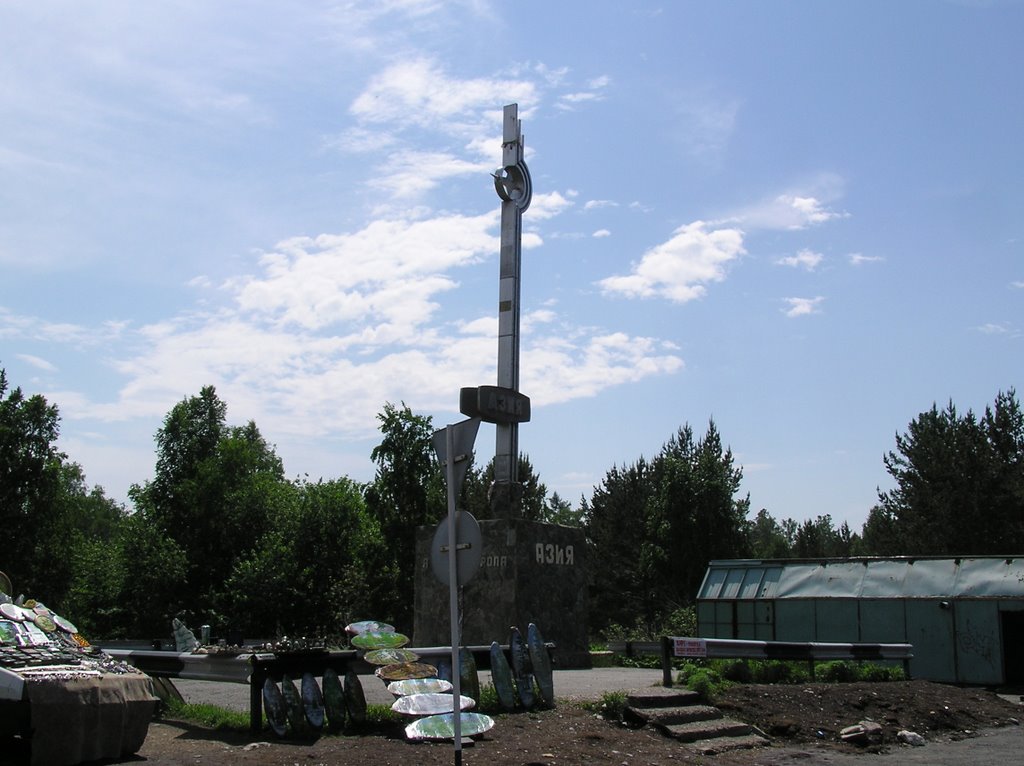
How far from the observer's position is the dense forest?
39281 millimetres

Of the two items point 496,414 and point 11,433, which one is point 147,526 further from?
point 496,414

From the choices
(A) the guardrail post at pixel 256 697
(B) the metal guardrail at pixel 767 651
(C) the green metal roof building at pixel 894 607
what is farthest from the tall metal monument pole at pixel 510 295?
(A) the guardrail post at pixel 256 697

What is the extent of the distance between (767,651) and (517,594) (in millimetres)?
6105

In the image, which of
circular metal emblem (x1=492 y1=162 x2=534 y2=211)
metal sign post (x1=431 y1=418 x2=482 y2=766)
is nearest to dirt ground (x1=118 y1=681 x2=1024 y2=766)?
metal sign post (x1=431 y1=418 x2=482 y2=766)

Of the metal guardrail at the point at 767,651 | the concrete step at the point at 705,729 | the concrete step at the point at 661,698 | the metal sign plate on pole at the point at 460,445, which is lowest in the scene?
the concrete step at the point at 705,729

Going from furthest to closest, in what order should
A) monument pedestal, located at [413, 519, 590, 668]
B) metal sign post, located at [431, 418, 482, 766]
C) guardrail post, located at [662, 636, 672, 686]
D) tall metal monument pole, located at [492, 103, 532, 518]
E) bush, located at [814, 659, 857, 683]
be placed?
tall metal monument pole, located at [492, 103, 532, 518], monument pedestal, located at [413, 519, 590, 668], bush, located at [814, 659, 857, 683], guardrail post, located at [662, 636, 672, 686], metal sign post, located at [431, 418, 482, 766]

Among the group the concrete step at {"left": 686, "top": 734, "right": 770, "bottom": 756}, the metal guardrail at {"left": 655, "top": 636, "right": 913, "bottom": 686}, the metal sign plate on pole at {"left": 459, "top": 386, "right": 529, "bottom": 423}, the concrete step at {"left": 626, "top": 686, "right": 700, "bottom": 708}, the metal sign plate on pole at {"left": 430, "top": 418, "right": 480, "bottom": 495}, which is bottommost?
the concrete step at {"left": 686, "top": 734, "right": 770, "bottom": 756}

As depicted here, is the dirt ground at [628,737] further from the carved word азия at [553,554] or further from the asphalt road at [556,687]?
the carved word азия at [553,554]

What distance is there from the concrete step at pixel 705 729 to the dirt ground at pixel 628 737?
0.19 m

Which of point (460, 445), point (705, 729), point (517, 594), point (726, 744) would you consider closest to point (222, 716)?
point (460, 445)

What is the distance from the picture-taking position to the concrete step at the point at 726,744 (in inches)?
427

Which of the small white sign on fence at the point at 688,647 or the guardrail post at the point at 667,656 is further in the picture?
the small white sign on fence at the point at 688,647

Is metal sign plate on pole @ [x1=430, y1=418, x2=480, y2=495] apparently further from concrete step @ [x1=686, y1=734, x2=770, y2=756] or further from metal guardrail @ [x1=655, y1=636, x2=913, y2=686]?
metal guardrail @ [x1=655, y1=636, x2=913, y2=686]

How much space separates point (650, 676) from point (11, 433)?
3448 centimetres
